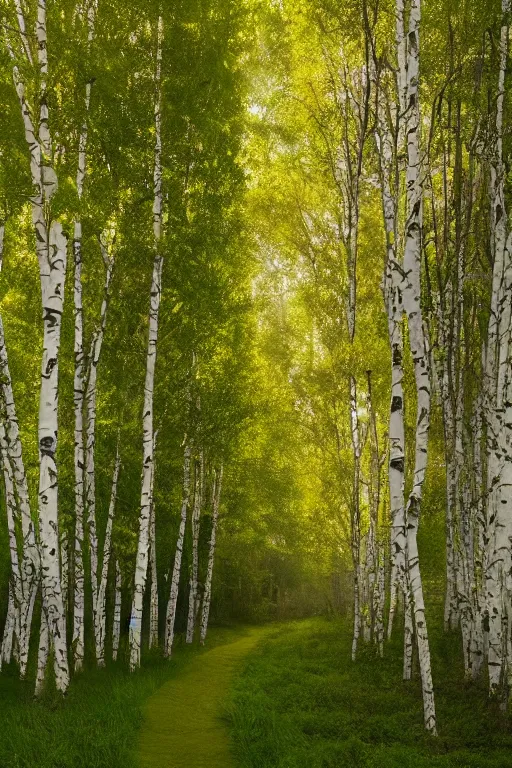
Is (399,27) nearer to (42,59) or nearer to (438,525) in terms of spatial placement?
(42,59)

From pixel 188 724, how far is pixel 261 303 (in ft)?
42.7

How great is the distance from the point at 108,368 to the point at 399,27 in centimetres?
928

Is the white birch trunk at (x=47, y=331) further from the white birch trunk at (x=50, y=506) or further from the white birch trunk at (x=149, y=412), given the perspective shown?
the white birch trunk at (x=149, y=412)

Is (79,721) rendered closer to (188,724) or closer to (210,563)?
(188,724)

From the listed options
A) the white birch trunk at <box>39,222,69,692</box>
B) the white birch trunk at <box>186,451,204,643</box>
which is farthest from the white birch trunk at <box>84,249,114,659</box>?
the white birch trunk at <box>186,451,204,643</box>

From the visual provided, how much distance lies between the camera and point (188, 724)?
8.50 m

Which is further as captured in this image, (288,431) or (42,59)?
(288,431)

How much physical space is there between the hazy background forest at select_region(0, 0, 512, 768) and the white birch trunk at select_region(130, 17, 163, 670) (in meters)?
0.06

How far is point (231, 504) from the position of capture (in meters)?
24.0

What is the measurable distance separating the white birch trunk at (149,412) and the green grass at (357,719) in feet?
7.82

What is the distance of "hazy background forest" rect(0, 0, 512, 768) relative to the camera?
8.76 metres

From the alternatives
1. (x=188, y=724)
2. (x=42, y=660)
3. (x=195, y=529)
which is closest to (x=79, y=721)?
(x=188, y=724)

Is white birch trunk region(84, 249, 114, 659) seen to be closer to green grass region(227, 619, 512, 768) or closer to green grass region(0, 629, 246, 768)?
green grass region(0, 629, 246, 768)

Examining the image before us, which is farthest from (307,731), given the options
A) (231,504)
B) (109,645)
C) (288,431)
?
(231,504)
